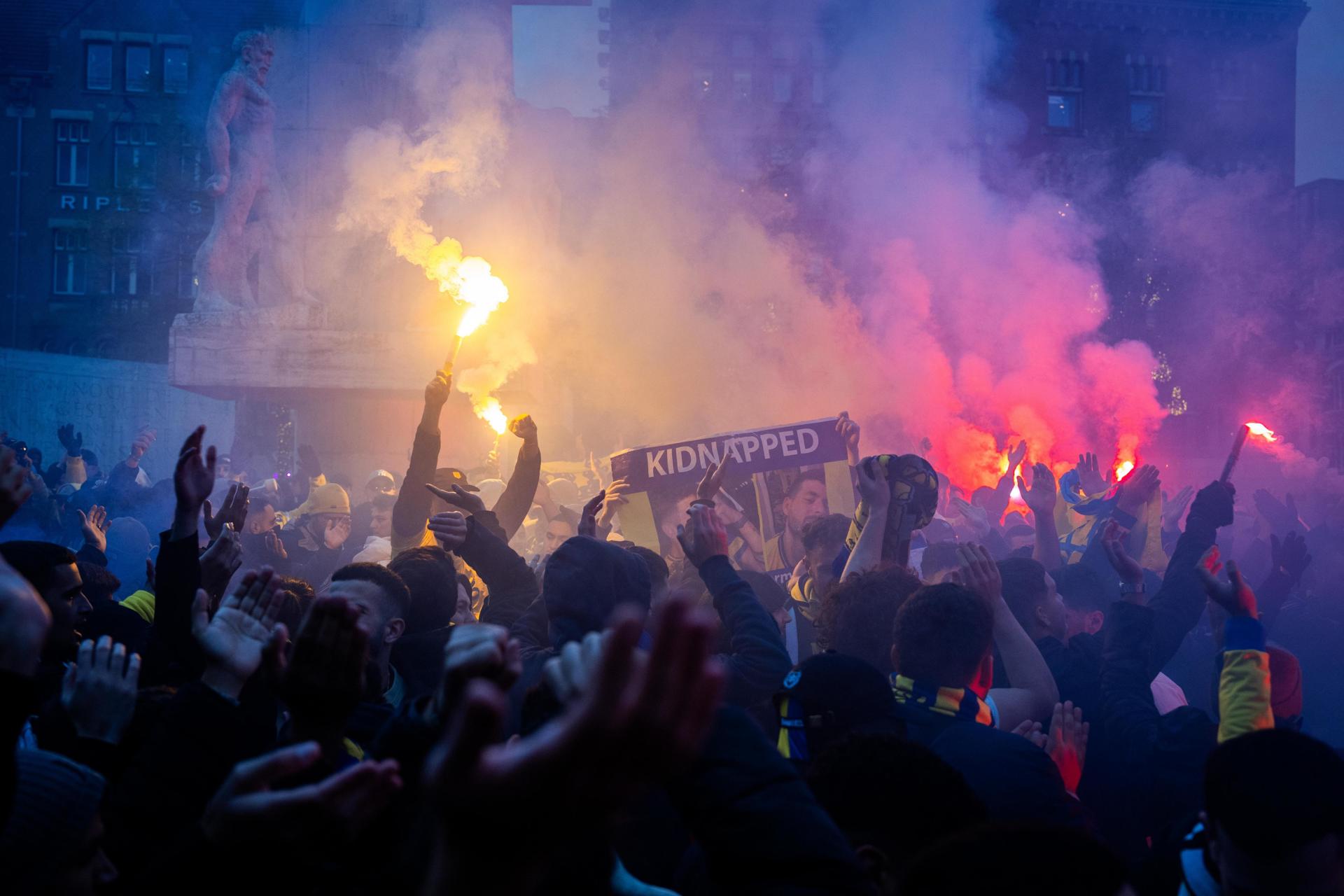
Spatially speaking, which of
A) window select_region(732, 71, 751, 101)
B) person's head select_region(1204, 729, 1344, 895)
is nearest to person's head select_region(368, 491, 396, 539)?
person's head select_region(1204, 729, 1344, 895)

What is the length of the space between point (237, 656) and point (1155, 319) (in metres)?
25.9

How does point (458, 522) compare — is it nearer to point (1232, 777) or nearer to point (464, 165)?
point (1232, 777)

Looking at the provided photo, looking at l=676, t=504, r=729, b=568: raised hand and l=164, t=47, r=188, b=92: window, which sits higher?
l=164, t=47, r=188, b=92: window

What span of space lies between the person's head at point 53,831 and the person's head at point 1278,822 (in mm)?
1836

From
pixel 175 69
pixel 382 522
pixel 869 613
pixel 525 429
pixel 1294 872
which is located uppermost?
pixel 175 69

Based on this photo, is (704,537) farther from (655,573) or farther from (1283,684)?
(1283,684)

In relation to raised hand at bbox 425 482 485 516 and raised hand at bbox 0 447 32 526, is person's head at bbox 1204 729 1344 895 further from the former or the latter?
raised hand at bbox 425 482 485 516

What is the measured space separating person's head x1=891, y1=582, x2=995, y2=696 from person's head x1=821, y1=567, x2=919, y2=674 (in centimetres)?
42

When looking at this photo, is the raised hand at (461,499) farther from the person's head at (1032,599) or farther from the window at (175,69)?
the window at (175,69)

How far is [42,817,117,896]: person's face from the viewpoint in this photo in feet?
4.79

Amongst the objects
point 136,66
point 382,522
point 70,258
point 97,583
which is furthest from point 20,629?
point 136,66

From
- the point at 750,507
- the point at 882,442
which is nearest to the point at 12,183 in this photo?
the point at 882,442

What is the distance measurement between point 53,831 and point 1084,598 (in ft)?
14.2

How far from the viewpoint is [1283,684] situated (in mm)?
3244
